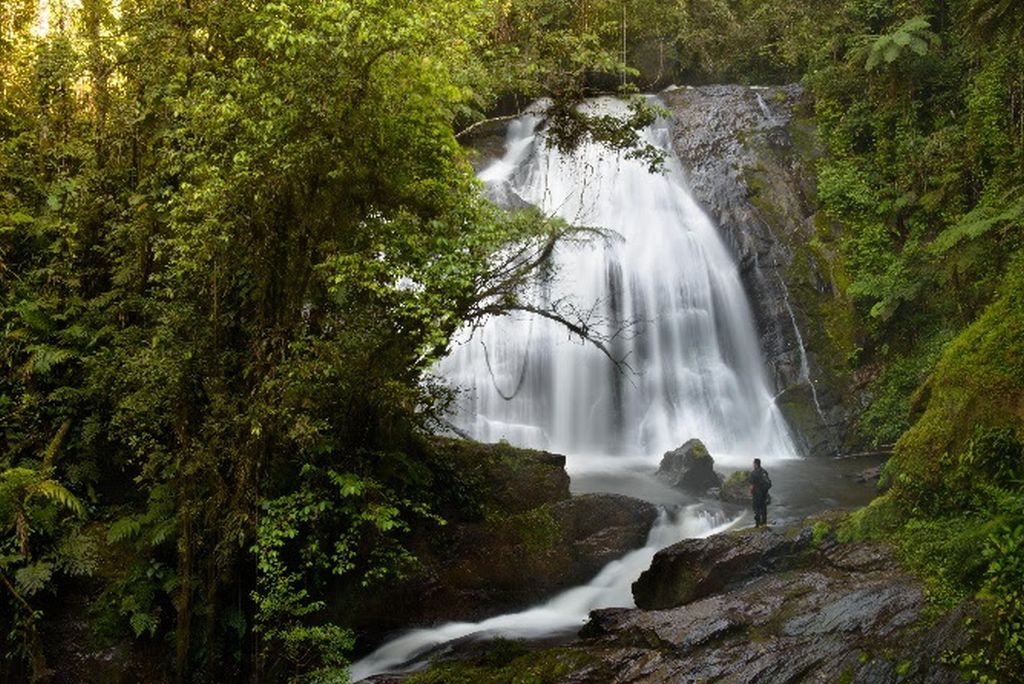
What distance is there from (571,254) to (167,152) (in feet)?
41.3

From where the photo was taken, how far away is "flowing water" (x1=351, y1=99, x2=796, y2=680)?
17.0 meters

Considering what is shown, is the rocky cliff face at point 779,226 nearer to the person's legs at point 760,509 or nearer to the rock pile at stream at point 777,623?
the person's legs at point 760,509

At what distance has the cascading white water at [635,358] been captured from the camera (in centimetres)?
1717

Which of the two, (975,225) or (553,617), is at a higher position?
(975,225)

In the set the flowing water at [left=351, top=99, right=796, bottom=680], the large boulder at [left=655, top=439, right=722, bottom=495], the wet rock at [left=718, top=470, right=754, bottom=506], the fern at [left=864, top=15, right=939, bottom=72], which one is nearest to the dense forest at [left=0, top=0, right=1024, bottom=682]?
the wet rock at [left=718, top=470, right=754, bottom=506]

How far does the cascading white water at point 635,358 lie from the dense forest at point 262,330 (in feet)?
23.1

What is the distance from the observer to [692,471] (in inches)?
570

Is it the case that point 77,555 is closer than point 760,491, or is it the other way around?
point 77,555

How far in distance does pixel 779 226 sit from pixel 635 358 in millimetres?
5360

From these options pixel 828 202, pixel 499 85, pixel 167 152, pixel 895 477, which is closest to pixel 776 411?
pixel 828 202

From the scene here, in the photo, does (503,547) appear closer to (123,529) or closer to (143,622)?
(143,622)

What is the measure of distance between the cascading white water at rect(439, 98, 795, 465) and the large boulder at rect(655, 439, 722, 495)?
1906 millimetres

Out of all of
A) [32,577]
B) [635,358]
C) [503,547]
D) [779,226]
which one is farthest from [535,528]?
[779,226]

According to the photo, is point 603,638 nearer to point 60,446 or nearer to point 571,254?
point 60,446
